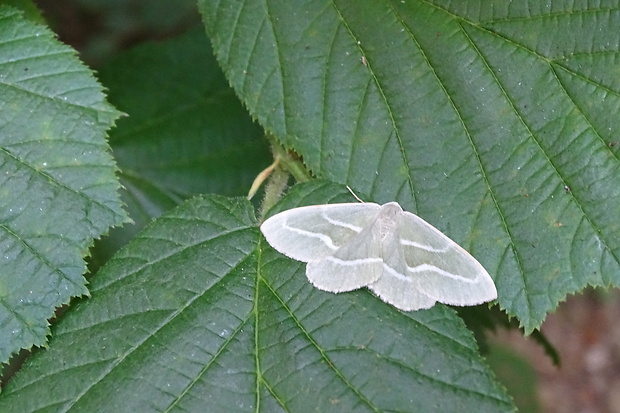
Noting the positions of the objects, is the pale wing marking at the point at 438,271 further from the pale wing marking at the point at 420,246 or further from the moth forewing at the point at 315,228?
the moth forewing at the point at 315,228

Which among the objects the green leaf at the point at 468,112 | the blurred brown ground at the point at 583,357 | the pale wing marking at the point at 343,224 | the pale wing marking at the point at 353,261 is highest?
the green leaf at the point at 468,112

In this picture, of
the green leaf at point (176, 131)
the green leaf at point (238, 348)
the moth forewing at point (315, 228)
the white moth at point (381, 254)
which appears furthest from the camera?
the green leaf at point (176, 131)

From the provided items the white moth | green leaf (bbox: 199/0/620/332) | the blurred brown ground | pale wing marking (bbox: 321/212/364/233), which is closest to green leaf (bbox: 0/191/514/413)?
the white moth

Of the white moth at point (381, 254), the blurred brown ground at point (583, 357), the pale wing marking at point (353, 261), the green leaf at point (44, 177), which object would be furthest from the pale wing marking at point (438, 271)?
the blurred brown ground at point (583, 357)

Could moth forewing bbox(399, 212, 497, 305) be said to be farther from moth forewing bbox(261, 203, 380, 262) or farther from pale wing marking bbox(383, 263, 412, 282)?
moth forewing bbox(261, 203, 380, 262)

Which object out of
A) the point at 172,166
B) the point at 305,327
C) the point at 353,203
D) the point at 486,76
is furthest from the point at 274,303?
the point at 172,166

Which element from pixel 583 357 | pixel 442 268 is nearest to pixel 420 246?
pixel 442 268

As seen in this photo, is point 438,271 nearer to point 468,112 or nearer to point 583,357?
point 468,112
